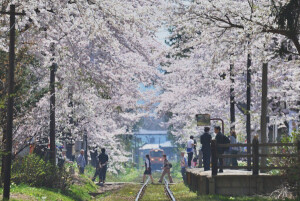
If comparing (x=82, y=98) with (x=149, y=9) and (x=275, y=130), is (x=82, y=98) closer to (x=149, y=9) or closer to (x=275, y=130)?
(x=149, y=9)

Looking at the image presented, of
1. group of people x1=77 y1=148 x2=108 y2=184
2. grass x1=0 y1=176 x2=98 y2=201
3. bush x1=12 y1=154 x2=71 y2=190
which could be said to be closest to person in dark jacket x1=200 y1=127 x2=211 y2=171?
grass x1=0 y1=176 x2=98 y2=201

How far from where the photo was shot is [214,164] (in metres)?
20.6

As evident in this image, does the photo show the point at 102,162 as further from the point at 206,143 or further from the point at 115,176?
the point at 115,176

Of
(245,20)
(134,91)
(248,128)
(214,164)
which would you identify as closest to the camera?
(245,20)

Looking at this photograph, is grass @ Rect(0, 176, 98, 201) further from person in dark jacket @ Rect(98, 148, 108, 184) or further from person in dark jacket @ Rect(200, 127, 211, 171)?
person in dark jacket @ Rect(98, 148, 108, 184)

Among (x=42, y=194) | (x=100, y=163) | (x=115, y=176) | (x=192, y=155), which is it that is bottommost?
(x=115, y=176)

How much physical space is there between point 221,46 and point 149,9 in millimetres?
3265

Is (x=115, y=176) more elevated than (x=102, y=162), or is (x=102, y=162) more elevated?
(x=102, y=162)

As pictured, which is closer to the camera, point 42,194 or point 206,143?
point 42,194

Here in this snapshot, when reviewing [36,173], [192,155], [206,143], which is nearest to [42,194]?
[36,173]

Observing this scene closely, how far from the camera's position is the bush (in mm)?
21109

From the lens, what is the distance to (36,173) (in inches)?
846


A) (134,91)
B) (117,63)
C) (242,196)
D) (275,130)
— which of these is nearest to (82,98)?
(117,63)

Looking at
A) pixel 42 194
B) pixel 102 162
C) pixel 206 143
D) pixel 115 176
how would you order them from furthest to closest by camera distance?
1. pixel 115 176
2. pixel 102 162
3. pixel 206 143
4. pixel 42 194
